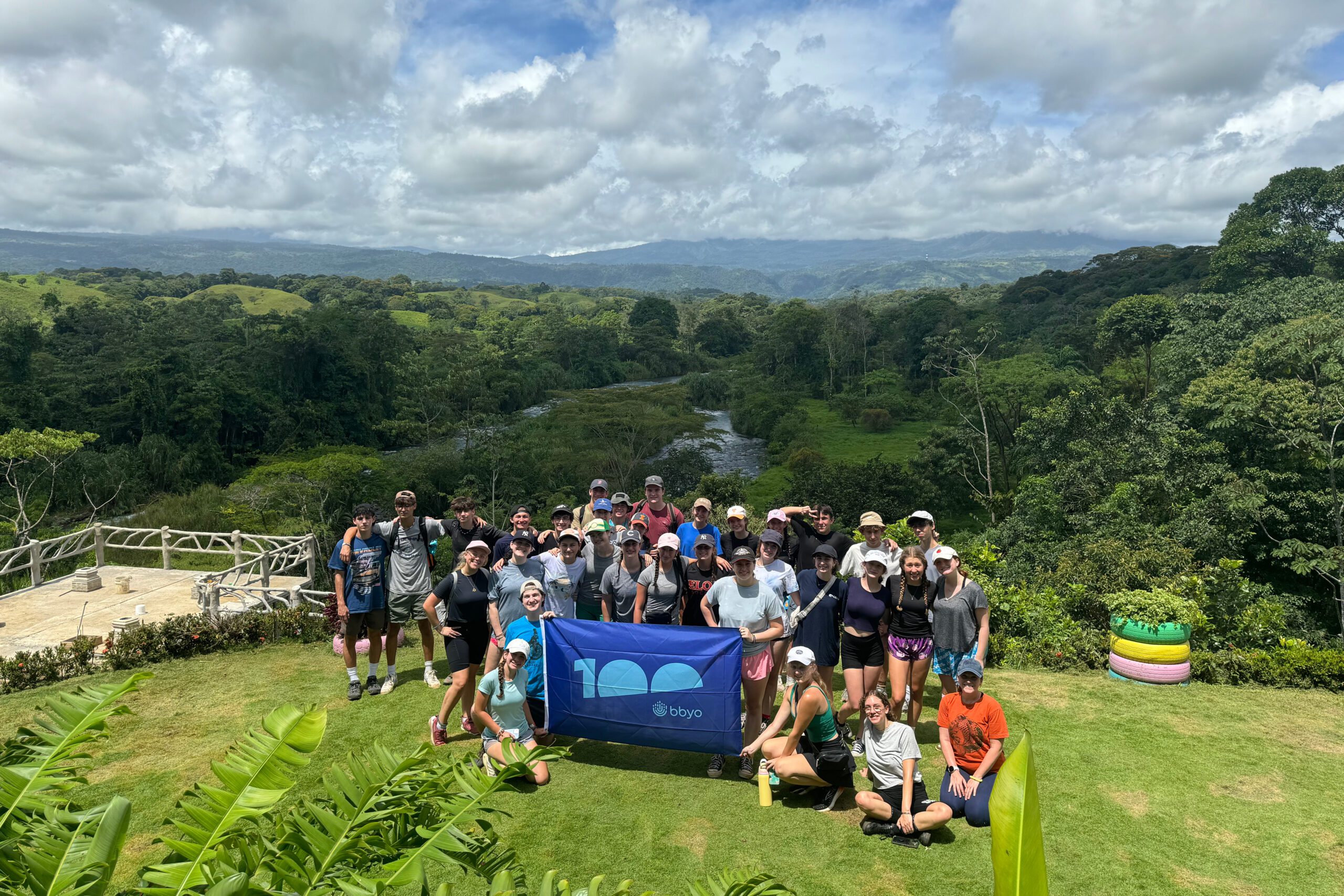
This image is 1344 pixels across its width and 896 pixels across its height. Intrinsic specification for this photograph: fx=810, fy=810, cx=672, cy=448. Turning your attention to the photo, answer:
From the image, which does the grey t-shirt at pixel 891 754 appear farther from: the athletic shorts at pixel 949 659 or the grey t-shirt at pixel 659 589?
the grey t-shirt at pixel 659 589

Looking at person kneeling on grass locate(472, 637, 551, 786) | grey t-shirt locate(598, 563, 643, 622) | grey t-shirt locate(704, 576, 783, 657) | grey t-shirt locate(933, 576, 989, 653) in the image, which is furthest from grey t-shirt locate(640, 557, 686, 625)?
grey t-shirt locate(933, 576, 989, 653)

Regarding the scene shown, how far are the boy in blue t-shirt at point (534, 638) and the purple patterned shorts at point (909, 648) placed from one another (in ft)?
8.47

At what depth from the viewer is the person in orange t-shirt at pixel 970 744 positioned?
5234mm

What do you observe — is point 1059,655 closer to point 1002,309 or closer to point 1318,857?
point 1318,857

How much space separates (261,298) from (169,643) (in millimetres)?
97493

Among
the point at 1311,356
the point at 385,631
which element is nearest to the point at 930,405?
the point at 1311,356

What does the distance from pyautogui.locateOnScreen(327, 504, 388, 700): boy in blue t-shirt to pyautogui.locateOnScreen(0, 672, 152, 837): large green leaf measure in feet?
13.0

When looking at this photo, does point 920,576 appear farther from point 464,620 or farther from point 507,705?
point 464,620

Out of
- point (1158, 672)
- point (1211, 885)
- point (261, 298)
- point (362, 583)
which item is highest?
point (362, 583)

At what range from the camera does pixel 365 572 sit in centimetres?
704

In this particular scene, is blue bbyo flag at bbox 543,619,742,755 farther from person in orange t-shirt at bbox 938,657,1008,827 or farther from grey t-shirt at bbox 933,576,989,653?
grey t-shirt at bbox 933,576,989,653

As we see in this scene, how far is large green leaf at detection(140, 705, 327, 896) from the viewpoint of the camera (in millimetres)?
2133

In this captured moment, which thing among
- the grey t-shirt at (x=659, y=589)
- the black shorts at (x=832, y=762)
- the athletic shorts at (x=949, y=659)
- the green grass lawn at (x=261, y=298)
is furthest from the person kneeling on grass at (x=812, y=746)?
the green grass lawn at (x=261, y=298)

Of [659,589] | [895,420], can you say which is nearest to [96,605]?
[659,589]
